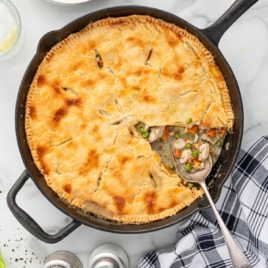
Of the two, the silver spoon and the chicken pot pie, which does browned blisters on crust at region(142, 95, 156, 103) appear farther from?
the silver spoon

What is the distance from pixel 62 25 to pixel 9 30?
390 mm

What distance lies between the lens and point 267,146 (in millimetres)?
3529

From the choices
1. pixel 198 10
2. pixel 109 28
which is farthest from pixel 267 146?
pixel 109 28

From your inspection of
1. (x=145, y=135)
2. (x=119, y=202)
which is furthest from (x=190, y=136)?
(x=119, y=202)

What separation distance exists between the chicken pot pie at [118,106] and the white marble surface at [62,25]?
0.34 metres

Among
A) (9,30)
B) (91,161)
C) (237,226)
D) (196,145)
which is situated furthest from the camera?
(237,226)

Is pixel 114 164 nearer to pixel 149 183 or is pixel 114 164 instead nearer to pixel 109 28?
pixel 149 183

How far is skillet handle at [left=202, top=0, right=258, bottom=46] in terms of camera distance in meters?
2.99

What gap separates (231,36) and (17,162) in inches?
73.4

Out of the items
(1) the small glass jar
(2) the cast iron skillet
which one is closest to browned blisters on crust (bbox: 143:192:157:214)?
(2) the cast iron skillet

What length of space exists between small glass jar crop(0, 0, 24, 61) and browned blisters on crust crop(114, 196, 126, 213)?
4.35ft

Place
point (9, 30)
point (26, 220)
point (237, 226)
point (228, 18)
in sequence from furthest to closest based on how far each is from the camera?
point (237, 226), point (9, 30), point (26, 220), point (228, 18)

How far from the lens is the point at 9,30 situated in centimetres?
353

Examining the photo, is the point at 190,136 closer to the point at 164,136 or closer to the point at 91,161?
the point at 164,136
